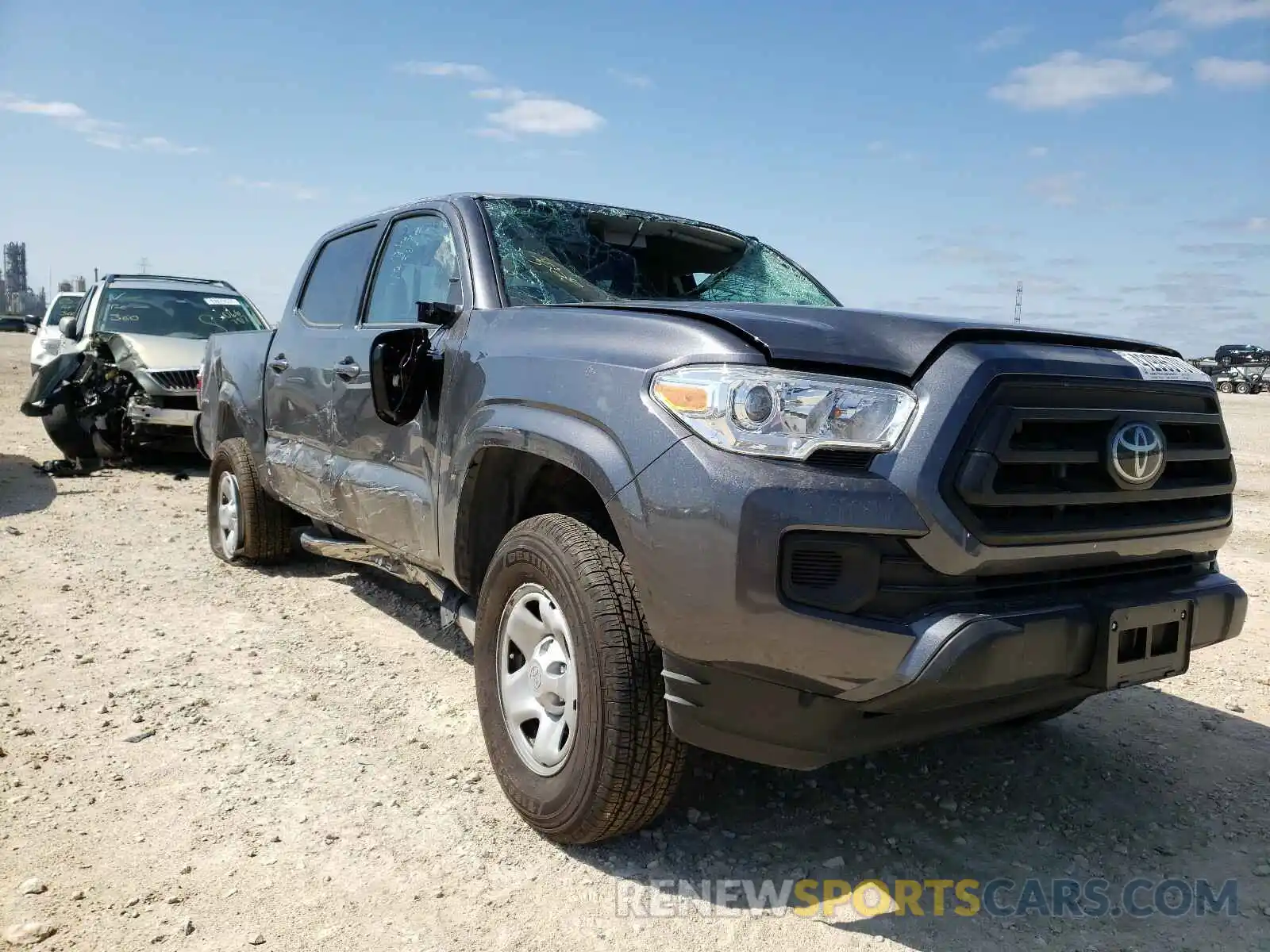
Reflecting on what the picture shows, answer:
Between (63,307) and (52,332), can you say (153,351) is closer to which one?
(52,332)

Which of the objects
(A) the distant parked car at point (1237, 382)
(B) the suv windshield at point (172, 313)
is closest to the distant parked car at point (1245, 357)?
(A) the distant parked car at point (1237, 382)

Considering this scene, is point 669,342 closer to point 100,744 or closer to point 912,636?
point 912,636

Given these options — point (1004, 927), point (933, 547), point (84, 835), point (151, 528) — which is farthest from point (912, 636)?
point (151, 528)

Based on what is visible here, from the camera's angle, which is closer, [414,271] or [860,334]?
[860,334]

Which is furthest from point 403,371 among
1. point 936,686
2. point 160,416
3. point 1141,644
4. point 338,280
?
point 160,416

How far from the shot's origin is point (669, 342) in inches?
93.0

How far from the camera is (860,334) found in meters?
2.25

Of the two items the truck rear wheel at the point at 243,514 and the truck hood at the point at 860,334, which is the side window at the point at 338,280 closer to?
the truck rear wheel at the point at 243,514

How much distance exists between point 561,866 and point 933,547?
1.32 m

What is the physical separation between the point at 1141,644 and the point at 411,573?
8.38 ft

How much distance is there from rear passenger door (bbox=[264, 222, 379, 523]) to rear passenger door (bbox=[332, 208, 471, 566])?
15 cm

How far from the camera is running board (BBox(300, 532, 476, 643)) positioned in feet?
10.8

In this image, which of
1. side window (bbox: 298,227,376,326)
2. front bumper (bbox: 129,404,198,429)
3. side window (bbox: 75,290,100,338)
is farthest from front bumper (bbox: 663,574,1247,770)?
side window (bbox: 75,290,100,338)

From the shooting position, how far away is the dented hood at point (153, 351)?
30.1 ft
